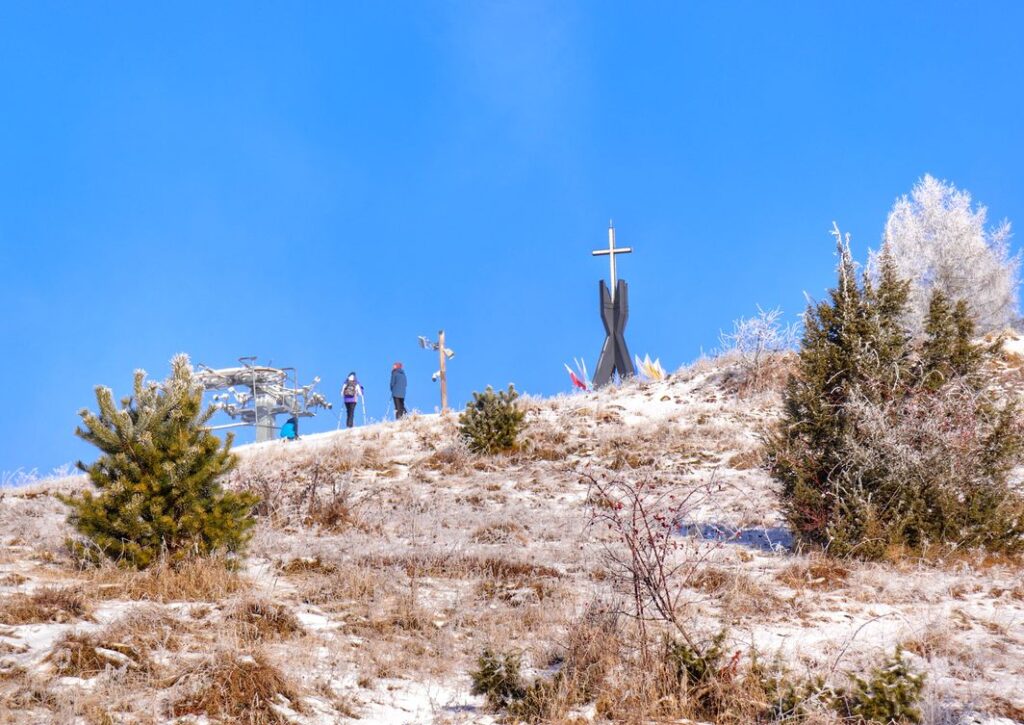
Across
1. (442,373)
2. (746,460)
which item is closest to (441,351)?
(442,373)

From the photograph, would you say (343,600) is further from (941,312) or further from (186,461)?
(941,312)

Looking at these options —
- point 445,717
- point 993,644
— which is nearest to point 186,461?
point 445,717

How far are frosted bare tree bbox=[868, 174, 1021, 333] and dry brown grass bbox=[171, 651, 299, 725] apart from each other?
118ft

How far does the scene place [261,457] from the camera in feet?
59.4

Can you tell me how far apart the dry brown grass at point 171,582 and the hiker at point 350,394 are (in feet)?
57.4

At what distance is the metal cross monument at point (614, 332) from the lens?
27859 millimetres

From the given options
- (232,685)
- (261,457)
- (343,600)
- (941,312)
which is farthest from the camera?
(261,457)

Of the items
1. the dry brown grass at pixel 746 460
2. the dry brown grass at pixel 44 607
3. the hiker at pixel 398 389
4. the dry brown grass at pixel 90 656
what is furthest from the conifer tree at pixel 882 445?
the hiker at pixel 398 389

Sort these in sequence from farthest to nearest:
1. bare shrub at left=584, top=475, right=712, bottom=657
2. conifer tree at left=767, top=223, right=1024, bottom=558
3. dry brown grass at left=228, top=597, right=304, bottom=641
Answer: conifer tree at left=767, top=223, right=1024, bottom=558, dry brown grass at left=228, top=597, right=304, bottom=641, bare shrub at left=584, top=475, right=712, bottom=657

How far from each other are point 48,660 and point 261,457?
13616mm

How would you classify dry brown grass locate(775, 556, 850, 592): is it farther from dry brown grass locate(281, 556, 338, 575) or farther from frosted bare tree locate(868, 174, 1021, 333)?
frosted bare tree locate(868, 174, 1021, 333)

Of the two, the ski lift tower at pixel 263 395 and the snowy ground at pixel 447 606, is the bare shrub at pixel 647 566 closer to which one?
the snowy ground at pixel 447 606

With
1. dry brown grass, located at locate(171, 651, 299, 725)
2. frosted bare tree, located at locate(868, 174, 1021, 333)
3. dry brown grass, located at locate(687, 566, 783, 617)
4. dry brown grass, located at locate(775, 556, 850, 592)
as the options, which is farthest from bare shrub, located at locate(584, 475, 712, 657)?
frosted bare tree, located at locate(868, 174, 1021, 333)

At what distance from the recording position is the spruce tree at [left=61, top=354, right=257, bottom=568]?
7348 mm
